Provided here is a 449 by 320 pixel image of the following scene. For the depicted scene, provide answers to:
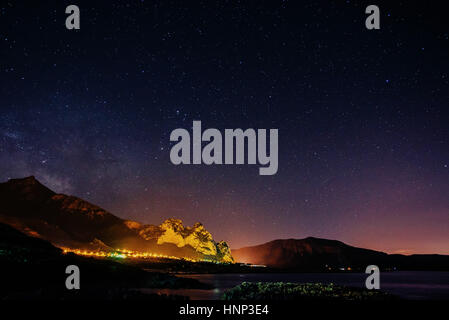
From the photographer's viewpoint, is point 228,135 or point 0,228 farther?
point 0,228

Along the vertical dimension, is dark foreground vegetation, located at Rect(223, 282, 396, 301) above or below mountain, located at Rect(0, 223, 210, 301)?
above

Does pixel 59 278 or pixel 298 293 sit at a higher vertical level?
pixel 298 293

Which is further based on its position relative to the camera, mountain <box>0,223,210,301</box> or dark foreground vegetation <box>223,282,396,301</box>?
mountain <box>0,223,210,301</box>

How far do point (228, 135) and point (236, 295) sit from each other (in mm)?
16107

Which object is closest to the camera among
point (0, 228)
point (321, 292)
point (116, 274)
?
point (321, 292)

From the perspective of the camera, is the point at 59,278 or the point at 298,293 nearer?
the point at 298,293

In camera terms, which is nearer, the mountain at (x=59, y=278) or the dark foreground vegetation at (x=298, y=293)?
the dark foreground vegetation at (x=298, y=293)

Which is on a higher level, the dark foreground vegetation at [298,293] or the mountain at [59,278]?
the dark foreground vegetation at [298,293]
